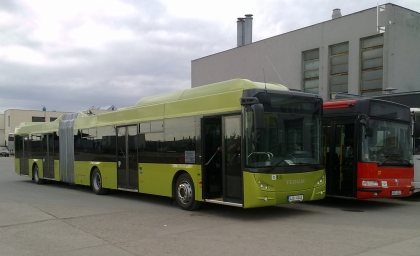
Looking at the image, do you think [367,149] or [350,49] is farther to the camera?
[350,49]

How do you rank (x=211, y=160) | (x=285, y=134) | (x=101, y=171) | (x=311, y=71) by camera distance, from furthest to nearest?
1. (x=311, y=71)
2. (x=101, y=171)
3. (x=211, y=160)
4. (x=285, y=134)

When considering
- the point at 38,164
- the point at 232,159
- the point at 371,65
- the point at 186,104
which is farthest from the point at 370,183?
the point at 38,164

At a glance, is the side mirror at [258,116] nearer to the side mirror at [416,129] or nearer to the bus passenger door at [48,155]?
the side mirror at [416,129]

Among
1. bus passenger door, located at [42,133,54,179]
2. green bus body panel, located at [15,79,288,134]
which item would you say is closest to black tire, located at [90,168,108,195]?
green bus body panel, located at [15,79,288,134]

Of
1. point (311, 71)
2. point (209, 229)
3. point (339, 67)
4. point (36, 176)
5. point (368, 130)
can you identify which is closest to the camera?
point (209, 229)

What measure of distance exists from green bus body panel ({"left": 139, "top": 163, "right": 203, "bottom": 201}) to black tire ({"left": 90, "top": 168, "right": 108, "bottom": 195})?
3.03 meters

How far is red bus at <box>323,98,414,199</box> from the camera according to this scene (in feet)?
36.9

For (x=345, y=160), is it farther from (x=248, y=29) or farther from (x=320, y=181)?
(x=248, y=29)

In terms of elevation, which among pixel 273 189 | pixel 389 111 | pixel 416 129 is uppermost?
pixel 389 111

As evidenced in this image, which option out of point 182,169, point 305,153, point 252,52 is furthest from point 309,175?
point 252,52

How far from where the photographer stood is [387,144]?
38.5ft

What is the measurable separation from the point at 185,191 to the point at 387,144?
565 centimetres

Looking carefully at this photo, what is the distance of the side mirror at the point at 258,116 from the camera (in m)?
Answer: 8.97

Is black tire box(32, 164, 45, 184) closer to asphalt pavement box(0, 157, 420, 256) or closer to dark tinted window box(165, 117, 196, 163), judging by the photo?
asphalt pavement box(0, 157, 420, 256)
